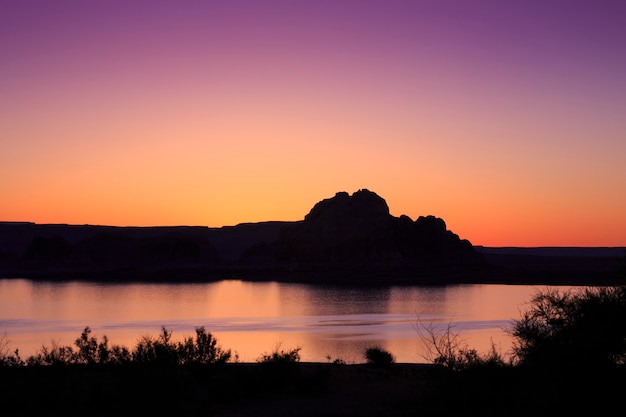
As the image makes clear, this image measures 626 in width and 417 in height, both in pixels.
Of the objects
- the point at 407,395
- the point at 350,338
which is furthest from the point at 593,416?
the point at 350,338

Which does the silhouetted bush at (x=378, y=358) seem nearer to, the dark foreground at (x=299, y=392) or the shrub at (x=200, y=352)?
the dark foreground at (x=299, y=392)

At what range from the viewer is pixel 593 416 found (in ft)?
29.4

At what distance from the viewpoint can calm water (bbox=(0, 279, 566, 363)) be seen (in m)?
25.8

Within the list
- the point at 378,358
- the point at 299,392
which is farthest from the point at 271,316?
the point at 299,392

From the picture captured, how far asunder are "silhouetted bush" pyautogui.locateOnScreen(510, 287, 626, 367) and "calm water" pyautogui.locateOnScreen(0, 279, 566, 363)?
3458 mm

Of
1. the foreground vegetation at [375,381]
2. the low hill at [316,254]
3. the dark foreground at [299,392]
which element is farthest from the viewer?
the low hill at [316,254]

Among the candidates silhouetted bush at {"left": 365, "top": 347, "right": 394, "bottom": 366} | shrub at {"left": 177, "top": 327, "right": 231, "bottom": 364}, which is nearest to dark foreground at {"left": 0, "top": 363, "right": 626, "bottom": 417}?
shrub at {"left": 177, "top": 327, "right": 231, "bottom": 364}

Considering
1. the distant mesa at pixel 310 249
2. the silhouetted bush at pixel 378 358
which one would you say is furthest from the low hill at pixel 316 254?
the silhouetted bush at pixel 378 358

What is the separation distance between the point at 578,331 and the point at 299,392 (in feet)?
16.8

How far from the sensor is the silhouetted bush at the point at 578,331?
9.80 m

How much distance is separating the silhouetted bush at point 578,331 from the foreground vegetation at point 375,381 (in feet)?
0.06

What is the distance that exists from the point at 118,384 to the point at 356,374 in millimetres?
5476

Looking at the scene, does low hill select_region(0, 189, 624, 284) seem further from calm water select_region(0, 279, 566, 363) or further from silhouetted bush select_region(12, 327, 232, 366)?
silhouetted bush select_region(12, 327, 232, 366)

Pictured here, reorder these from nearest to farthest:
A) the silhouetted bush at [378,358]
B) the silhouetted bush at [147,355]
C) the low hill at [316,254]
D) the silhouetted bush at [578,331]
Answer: the silhouetted bush at [578,331]
the silhouetted bush at [147,355]
the silhouetted bush at [378,358]
the low hill at [316,254]
